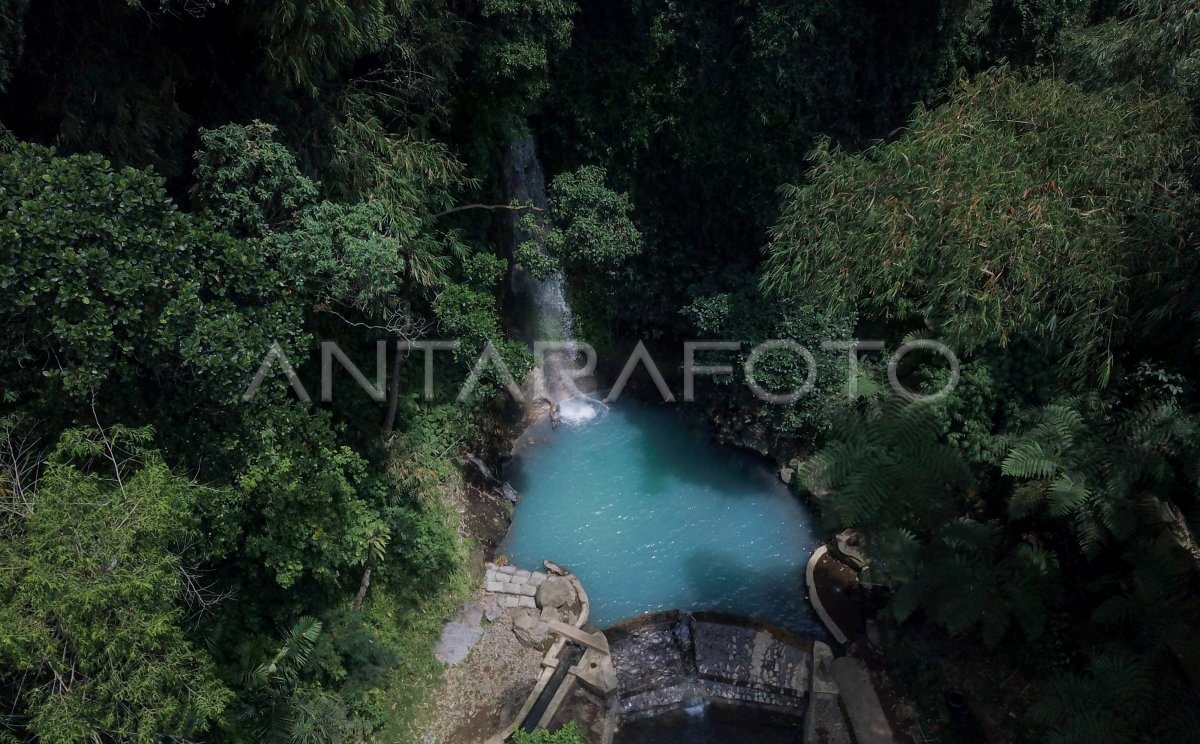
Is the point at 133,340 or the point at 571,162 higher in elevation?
the point at 571,162

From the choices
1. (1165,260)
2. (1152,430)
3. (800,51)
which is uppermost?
(800,51)

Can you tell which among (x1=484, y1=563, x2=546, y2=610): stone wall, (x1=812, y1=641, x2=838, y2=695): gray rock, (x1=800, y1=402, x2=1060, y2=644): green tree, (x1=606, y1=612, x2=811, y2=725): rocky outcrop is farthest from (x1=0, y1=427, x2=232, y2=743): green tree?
(x1=800, y1=402, x2=1060, y2=644): green tree

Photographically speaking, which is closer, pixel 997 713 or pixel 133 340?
pixel 133 340

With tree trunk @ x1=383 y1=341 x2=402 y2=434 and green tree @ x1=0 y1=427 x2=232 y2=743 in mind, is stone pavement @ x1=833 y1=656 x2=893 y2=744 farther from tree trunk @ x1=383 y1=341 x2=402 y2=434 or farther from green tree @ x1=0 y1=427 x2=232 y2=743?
green tree @ x1=0 y1=427 x2=232 y2=743

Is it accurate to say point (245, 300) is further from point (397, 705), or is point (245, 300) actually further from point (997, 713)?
point (997, 713)

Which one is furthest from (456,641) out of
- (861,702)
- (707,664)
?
(861,702)

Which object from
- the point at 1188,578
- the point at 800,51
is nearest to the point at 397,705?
the point at 1188,578

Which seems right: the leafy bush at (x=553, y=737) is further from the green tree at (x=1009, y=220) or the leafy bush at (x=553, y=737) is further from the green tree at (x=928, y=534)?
the green tree at (x=1009, y=220)
